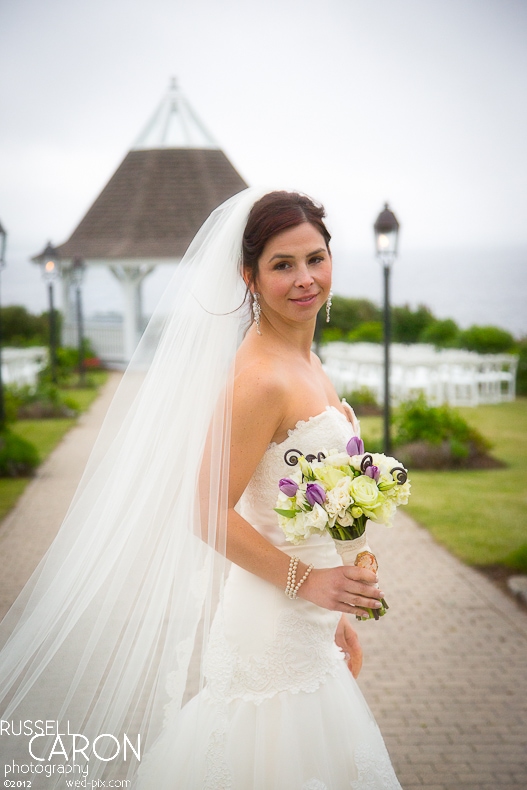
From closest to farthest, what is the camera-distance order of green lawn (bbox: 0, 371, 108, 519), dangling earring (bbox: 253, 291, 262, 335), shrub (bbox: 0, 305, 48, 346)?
1. dangling earring (bbox: 253, 291, 262, 335)
2. green lawn (bbox: 0, 371, 108, 519)
3. shrub (bbox: 0, 305, 48, 346)

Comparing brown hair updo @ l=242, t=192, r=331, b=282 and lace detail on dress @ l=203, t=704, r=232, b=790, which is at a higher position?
brown hair updo @ l=242, t=192, r=331, b=282

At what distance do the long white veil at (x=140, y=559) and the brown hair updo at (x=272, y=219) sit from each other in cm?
5

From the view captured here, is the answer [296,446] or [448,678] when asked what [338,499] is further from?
[448,678]

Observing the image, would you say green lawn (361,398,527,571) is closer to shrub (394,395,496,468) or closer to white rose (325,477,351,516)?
shrub (394,395,496,468)

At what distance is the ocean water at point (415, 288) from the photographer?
2584 cm

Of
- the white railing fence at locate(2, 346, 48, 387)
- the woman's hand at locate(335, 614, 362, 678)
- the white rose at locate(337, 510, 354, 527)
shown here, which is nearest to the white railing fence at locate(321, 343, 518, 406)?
the white railing fence at locate(2, 346, 48, 387)

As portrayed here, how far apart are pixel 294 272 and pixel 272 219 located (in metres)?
0.19

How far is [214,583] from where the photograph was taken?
2283 millimetres

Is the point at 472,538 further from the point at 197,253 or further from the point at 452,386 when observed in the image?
the point at 452,386

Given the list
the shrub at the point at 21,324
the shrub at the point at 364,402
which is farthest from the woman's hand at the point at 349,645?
the shrub at the point at 21,324

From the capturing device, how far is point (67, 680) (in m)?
2.18

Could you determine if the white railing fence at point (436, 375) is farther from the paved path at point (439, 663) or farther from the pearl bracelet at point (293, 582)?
the pearl bracelet at point (293, 582)

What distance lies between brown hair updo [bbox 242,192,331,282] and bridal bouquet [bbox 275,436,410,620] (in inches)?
27.1

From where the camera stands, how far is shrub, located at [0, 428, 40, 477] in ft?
34.6
